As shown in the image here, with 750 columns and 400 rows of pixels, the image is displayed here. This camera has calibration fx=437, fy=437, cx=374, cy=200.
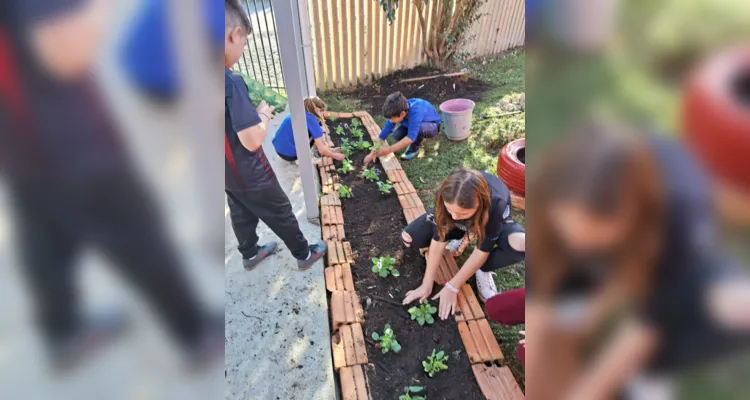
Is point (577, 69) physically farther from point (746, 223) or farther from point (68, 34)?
point (68, 34)

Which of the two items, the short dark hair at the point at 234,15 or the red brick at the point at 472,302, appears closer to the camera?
the short dark hair at the point at 234,15

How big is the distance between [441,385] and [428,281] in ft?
2.18

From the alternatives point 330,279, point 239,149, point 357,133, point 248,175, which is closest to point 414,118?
point 357,133

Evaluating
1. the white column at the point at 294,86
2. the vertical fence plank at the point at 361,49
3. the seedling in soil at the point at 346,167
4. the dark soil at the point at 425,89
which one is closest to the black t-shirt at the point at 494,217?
the white column at the point at 294,86

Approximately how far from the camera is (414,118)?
4449mm

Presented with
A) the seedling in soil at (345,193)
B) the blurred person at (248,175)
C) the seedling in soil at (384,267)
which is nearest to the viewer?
the blurred person at (248,175)

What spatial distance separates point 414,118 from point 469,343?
8.50 ft

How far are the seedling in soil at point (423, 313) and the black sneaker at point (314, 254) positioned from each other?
0.77m

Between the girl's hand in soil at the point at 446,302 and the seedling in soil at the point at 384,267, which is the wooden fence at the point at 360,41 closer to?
the seedling in soil at the point at 384,267

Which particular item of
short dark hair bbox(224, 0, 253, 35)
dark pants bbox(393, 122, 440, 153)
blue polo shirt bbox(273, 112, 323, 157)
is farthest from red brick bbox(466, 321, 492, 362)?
dark pants bbox(393, 122, 440, 153)

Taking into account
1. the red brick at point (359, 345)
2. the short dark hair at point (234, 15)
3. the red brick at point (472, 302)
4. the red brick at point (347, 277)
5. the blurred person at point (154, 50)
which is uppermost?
the blurred person at point (154, 50)

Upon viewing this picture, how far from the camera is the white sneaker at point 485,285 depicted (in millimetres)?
2768

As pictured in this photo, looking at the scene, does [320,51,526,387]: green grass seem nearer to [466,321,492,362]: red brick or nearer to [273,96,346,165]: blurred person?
[466,321,492,362]: red brick

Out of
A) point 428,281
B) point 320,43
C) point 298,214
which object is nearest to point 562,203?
point 428,281
